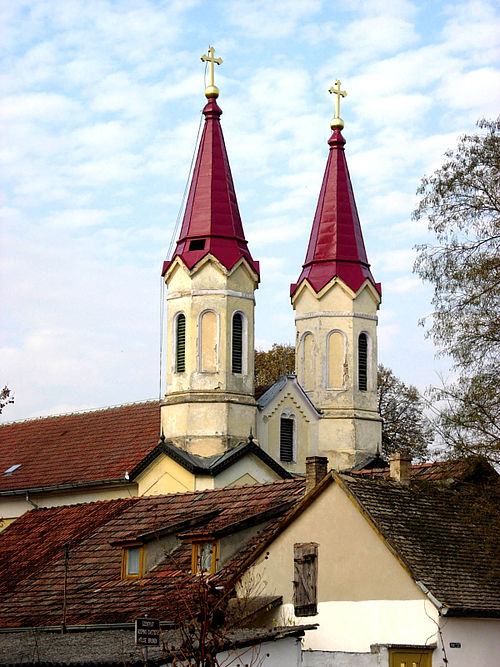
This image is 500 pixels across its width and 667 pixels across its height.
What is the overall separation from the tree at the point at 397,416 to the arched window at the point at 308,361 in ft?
21.3

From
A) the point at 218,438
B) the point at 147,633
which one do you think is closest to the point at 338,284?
the point at 218,438

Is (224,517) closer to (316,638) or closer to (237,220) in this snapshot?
(316,638)

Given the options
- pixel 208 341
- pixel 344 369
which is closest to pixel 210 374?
pixel 208 341

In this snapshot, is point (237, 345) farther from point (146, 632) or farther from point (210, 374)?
point (146, 632)

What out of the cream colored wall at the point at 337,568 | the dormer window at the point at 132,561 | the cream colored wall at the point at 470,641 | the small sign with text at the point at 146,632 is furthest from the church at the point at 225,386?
the small sign with text at the point at 146,632

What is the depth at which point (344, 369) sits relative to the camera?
156 feet

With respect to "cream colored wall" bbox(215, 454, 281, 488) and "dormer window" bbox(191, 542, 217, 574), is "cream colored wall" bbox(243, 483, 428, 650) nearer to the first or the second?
"dormer window" bbox(191, 542, 217, 574)

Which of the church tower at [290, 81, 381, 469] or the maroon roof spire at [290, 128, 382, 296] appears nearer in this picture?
the church tower at [290, 81, 381, 469]

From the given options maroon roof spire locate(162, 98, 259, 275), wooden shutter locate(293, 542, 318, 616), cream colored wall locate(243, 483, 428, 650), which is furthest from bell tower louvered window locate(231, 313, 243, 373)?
wooden shutter locate(293, 542, 318, 616)

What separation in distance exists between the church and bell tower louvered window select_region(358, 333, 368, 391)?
8cm

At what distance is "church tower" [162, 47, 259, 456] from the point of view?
42.9 meters

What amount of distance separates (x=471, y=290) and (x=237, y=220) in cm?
2278

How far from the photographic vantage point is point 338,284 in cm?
4834

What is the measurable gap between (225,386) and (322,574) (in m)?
17.8
